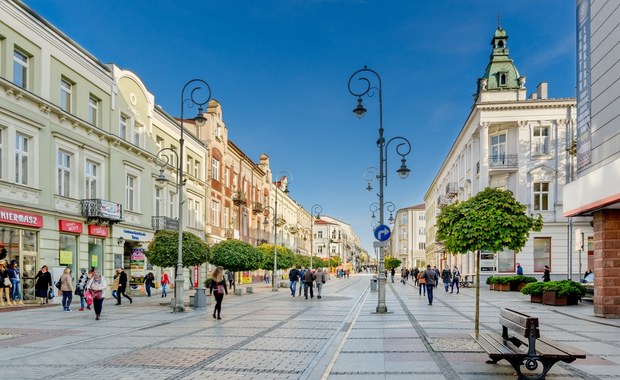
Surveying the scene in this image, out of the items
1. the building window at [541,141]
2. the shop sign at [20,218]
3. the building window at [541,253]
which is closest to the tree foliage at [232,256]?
the shop sign at [20,218]

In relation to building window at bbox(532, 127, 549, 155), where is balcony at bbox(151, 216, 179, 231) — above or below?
below

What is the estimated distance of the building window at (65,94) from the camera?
83.0ft

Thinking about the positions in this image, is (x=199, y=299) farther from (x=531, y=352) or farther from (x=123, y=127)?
(x=531, y=352)

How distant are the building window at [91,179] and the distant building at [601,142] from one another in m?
20.7

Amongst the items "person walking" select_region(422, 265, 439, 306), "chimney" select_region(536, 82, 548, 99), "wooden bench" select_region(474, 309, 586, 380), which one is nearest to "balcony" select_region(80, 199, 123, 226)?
"person walking" select_region(422, 265, 439, 306)

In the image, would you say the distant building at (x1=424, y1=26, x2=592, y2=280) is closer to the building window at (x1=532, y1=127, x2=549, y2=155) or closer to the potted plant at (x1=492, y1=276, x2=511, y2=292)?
the building window at (x1=532, y1=127, x2=549, y2=155)

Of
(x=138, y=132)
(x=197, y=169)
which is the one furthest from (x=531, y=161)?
(x=138, y=132)

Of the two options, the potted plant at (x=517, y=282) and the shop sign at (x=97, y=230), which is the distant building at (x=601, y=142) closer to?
the potted plant at (x=517, y=282)

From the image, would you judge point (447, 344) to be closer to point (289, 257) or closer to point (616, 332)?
point (616, 332)

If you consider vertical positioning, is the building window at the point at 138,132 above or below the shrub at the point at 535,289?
above

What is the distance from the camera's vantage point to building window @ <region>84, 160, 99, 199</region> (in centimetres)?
2753

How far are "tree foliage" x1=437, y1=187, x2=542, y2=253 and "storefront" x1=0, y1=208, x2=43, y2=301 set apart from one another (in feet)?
52.3

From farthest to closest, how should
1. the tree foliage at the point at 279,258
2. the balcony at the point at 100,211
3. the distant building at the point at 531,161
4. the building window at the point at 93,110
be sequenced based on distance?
the tree foliage at the point at 279,258
the distant building at the point at 531,161
the building window at the point at 93,110
the balcony at the point at 100,211

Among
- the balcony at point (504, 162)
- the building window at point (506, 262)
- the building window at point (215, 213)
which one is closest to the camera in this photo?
the building window at point (506, 262)
